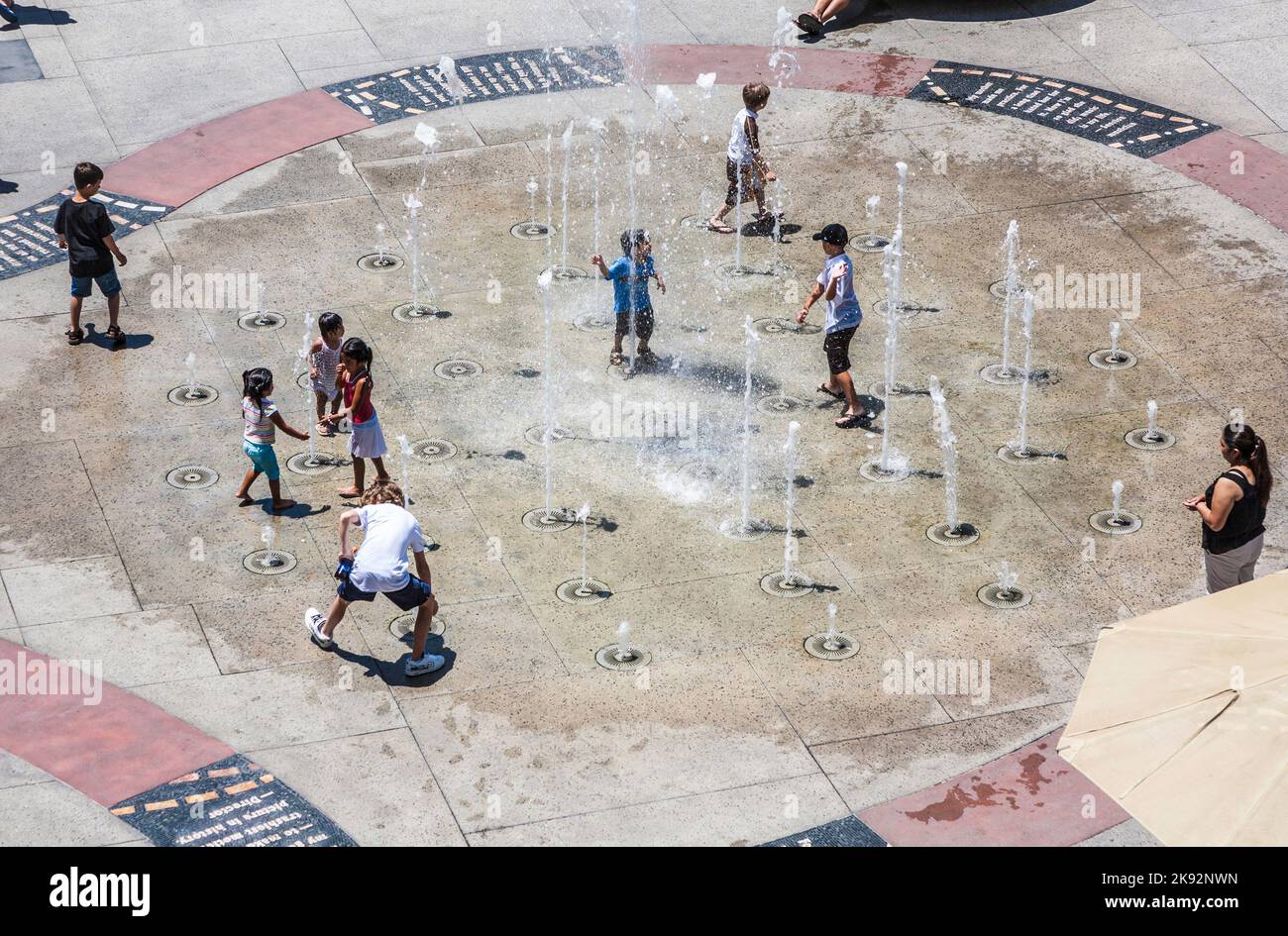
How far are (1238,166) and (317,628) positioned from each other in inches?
396

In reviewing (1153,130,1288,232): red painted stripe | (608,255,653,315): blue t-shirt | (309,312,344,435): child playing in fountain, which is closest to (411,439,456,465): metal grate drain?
(309,312,344,435): child playing in fountain

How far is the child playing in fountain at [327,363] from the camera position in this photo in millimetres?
12375

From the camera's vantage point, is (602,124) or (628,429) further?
(602,124)

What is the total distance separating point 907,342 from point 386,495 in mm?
5113

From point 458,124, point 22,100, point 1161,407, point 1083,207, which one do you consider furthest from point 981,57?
point 22,100

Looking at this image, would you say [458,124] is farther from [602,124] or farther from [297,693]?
[297,693]

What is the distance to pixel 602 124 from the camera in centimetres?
1733

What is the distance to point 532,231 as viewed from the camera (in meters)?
15.6

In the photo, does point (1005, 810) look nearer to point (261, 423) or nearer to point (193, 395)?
point (261, 423)

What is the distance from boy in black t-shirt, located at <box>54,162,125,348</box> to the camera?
13.8 metres

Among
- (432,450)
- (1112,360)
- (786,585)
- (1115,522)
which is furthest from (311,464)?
(1112,360)

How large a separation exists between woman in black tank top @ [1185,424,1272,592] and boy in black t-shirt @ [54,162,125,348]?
26.8ft

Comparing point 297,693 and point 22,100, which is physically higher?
point 22,100

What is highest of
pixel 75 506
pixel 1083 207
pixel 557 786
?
pixel 1083 207
